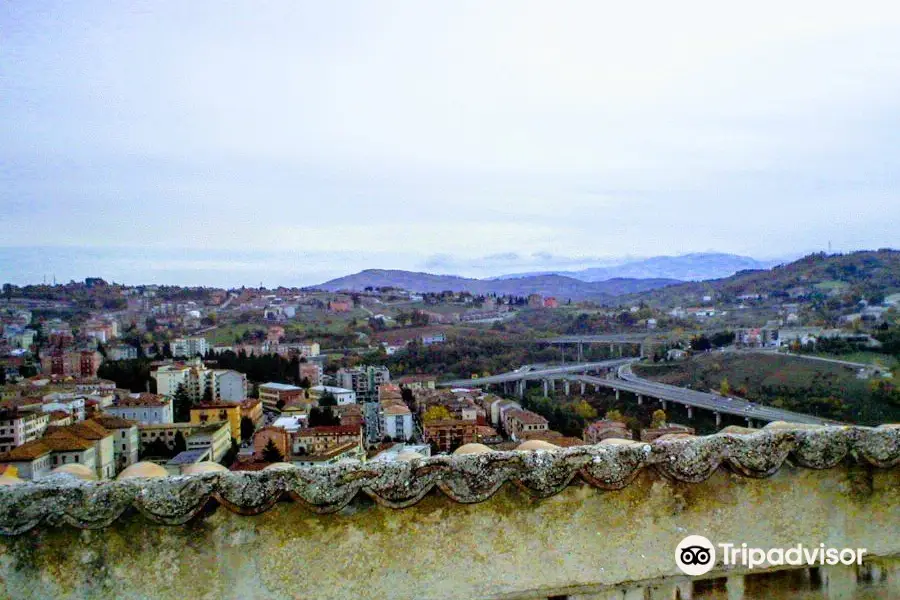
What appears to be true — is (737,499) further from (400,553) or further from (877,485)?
(400,553)

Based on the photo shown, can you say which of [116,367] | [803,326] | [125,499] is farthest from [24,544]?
[803,326]

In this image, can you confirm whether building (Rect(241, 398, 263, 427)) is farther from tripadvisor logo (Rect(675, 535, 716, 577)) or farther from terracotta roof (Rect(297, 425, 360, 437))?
tripadvisor logo (Rect(675, 535, 716, 577))

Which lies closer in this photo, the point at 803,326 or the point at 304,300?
the point at 803,326

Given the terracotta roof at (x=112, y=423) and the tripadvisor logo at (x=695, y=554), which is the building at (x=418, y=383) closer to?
the terracotta roof at (x=112, y=423)

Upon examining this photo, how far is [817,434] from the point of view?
207 centimetres

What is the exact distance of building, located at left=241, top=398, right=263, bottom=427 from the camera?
30500 mm

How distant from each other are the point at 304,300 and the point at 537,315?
126 ft

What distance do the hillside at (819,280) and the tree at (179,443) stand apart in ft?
176

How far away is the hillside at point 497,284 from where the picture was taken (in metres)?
131

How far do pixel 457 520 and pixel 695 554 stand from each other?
775 millimetres

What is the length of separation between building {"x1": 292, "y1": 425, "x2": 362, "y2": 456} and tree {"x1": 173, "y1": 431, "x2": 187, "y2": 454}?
4834 millimetres

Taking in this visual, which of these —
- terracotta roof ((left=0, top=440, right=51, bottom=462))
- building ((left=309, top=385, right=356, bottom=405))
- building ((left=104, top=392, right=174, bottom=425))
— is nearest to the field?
building ((left=309, top=385, right=356, bottom=405))

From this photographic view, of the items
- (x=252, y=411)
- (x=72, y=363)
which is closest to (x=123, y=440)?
(x=252, y=411)

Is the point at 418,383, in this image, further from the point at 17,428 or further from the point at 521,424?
the point at 17,428
